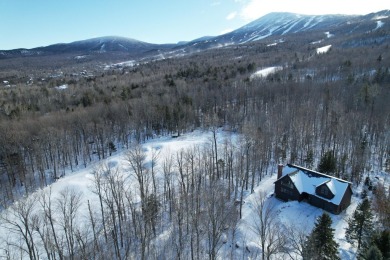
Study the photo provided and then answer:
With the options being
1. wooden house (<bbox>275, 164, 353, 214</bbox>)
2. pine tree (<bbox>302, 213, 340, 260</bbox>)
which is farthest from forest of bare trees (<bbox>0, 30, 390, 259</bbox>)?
wooden house (<bbox>275, 164, 353, 214</bbox>)

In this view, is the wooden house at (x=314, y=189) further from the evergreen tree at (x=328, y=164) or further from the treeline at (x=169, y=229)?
the evergreen tree at (x=328, y=164)

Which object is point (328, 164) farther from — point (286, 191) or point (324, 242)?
point (324, 242)

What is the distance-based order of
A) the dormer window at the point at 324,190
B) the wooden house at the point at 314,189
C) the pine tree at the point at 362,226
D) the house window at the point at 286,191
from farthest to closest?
the house window at the point at 286,191, the dormer window at the point at 324,190, the wooden house at the point at 314,189, the pine tree at the point at 362,226


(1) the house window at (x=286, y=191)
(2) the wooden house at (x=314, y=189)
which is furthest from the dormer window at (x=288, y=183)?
(1) the house window at (x=286, y=191)

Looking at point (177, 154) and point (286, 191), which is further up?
point (177, 154)

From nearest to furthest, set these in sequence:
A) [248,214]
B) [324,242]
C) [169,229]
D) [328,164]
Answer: [324,242] < [169,229] < [248,214] < [328,164]

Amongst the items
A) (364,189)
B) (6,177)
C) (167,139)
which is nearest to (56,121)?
(6,177)

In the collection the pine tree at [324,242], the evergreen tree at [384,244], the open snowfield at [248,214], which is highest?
the evergreen tree at [384,244]

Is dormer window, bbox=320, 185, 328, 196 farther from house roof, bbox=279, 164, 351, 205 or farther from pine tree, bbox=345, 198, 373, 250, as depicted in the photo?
pine tree, bbox=345, 198, 373, 250

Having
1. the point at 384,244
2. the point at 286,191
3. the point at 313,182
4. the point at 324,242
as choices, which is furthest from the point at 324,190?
the point at 384,244

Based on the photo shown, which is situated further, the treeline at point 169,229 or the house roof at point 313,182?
the house roof at point 313,182
